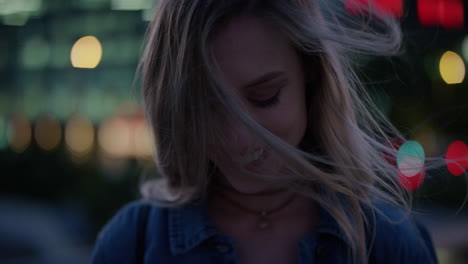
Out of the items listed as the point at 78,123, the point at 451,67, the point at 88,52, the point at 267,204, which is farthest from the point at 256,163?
the point at 78,123

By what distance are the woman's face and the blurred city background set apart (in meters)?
2.64

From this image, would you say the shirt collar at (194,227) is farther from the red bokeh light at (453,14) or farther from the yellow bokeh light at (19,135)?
the yellow bokeh light at (19,135)

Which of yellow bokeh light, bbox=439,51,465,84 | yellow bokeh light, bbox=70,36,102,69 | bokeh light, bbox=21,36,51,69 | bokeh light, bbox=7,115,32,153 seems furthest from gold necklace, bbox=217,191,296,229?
bokeh light, bbox=7,115,32,153

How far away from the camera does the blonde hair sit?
1216 mm

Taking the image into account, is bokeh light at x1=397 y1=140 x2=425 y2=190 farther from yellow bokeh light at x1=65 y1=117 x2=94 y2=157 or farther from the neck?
yellow bokeh light at x1=65 y1=117 x2=94 y2=157

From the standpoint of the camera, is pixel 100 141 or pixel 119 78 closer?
pixel 119 78

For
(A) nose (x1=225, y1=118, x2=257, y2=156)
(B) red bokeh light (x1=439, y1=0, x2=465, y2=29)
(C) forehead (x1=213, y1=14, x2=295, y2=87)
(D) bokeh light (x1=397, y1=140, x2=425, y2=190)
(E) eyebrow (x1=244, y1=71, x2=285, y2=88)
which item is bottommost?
(D) bokeh light (x1=397, y1=140, x2=425, y2=190)

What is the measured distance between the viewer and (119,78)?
5.23 meters

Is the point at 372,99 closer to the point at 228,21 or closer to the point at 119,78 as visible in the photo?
the point at 228,21

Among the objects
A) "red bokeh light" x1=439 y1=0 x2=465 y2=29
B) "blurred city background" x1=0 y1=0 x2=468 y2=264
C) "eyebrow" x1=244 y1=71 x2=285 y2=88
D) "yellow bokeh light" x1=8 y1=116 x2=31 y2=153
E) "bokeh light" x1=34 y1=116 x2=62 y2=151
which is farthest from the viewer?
"yellow bokeh light" x1=8 y1=116 x2=31 y2=153

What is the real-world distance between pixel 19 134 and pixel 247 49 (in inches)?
234

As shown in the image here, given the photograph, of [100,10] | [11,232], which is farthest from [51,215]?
[100,10]

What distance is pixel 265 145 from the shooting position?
1169 millimetres

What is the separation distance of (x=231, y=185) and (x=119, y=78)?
13.4 feet
